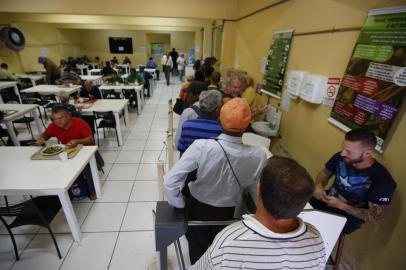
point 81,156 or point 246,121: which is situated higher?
point 246,121

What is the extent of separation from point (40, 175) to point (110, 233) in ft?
3.03

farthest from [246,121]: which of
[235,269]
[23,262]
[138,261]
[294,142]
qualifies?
[23,262]

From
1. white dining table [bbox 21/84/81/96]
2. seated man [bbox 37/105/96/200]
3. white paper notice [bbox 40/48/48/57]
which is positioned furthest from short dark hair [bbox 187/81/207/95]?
white paper notice [bbox 40/48/48/57]

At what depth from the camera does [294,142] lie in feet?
8.39

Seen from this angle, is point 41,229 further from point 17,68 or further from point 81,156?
point 17,68

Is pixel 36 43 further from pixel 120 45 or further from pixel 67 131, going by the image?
pixel 67 131

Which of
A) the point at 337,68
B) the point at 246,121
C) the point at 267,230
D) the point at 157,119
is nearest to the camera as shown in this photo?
the point at 267,230

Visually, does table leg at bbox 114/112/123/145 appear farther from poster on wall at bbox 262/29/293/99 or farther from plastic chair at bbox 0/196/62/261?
poster on wall at bbox 262/29/293/99

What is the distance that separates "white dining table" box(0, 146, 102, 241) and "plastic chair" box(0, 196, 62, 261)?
0.12 m

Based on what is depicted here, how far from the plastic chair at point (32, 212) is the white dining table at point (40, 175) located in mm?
116

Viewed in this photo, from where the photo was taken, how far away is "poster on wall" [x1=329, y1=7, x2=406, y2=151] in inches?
51.4

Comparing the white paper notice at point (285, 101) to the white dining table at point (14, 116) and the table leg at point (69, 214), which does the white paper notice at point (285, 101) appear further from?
the white dining table at point (14, 116)

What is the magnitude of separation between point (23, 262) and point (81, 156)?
1.08 m

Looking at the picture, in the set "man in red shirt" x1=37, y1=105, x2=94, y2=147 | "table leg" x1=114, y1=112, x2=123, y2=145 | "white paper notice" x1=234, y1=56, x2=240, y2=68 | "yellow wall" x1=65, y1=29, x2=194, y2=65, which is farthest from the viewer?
"yellow wall" x1=65, y1=29, x2=194, y2=65
